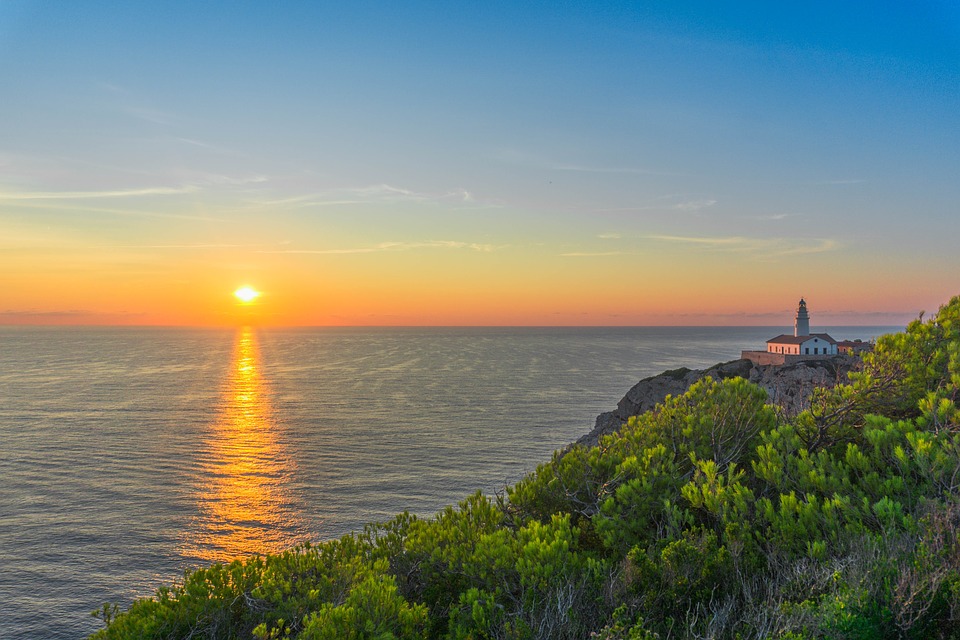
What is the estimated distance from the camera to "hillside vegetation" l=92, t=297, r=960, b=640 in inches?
311

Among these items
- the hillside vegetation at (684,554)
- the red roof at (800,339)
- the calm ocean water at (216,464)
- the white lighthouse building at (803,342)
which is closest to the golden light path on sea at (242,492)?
the calm ocean water at (216,464)

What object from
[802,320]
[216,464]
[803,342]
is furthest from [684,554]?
[802,320]

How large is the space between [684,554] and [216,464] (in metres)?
50.3

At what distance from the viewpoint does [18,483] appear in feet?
146

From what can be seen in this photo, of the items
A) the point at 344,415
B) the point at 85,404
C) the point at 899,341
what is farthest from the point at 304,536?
the point at 85,404

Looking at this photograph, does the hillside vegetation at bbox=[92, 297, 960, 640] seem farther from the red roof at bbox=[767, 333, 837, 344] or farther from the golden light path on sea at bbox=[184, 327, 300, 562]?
the red roof at bbox=[767, 333, 837, 344]

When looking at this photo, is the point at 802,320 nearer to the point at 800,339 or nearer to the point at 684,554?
the point at 800,339

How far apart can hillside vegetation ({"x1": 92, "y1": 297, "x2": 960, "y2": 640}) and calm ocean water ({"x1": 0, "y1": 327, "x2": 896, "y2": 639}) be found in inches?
854

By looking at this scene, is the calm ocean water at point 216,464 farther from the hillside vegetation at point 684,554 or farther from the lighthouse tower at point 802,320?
the lighthouse tower at point 802,320

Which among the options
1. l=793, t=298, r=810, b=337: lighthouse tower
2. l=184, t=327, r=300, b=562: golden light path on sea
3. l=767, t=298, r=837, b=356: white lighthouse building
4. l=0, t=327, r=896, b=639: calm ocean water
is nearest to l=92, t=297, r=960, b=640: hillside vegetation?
l=0, t=327, r=896, b=639: calm ocean water

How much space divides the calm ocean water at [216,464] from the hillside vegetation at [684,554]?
2170 cm

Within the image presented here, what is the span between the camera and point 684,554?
9.56 m

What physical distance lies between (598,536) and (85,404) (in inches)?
3434

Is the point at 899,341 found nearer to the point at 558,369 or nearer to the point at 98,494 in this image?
the point at 98,494
